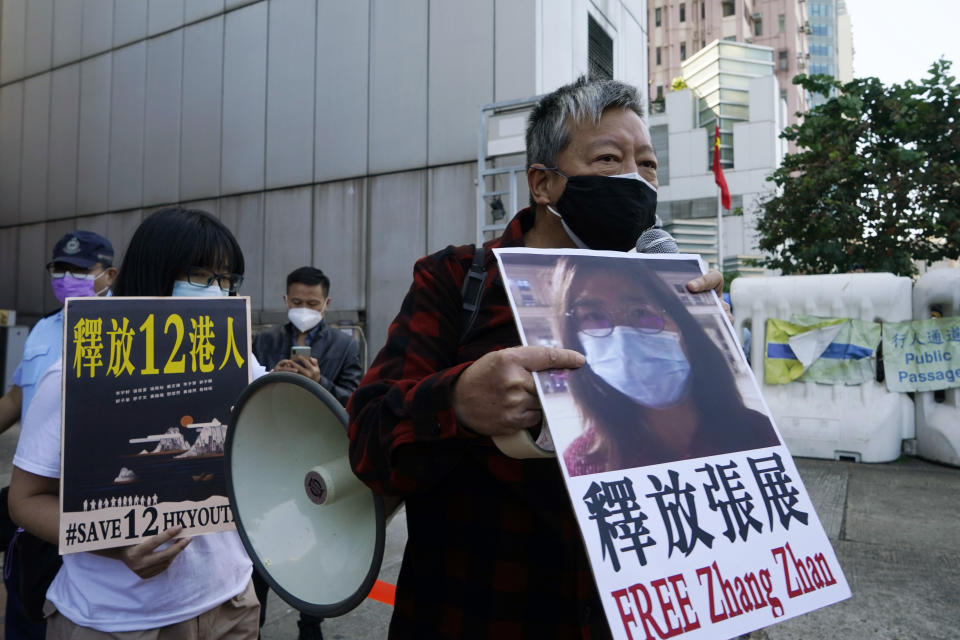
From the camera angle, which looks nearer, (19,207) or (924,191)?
(924,191)

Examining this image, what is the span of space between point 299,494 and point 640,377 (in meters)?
0.83

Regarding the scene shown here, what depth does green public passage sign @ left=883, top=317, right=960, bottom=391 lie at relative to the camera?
268 inches

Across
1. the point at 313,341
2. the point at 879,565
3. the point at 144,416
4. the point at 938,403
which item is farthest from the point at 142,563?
the point at 938,403

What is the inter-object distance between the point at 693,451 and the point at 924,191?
33.8ft

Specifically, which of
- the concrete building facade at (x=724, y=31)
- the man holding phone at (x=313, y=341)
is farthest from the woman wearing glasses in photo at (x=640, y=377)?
the concrete building facade at (x=724, y=31)

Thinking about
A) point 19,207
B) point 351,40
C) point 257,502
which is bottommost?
point 257,502

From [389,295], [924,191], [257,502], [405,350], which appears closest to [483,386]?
[405,350]

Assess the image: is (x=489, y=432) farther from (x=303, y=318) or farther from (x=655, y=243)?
(x=303, y=318)

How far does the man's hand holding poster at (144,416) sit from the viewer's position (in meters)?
1.50

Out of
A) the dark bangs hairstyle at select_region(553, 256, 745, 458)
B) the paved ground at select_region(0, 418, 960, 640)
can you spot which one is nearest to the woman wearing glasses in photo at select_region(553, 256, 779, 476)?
the dark bangs hairstyle at select_region(553, 256, 745, 458)

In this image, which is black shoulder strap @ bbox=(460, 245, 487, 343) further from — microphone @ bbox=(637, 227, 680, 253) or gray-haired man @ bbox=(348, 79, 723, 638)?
microphone @ bbox=(637, 227, 680, 253)

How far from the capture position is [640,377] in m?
1.08

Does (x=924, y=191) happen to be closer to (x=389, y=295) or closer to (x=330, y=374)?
(x=389, y=295)

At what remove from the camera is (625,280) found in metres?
1.19
